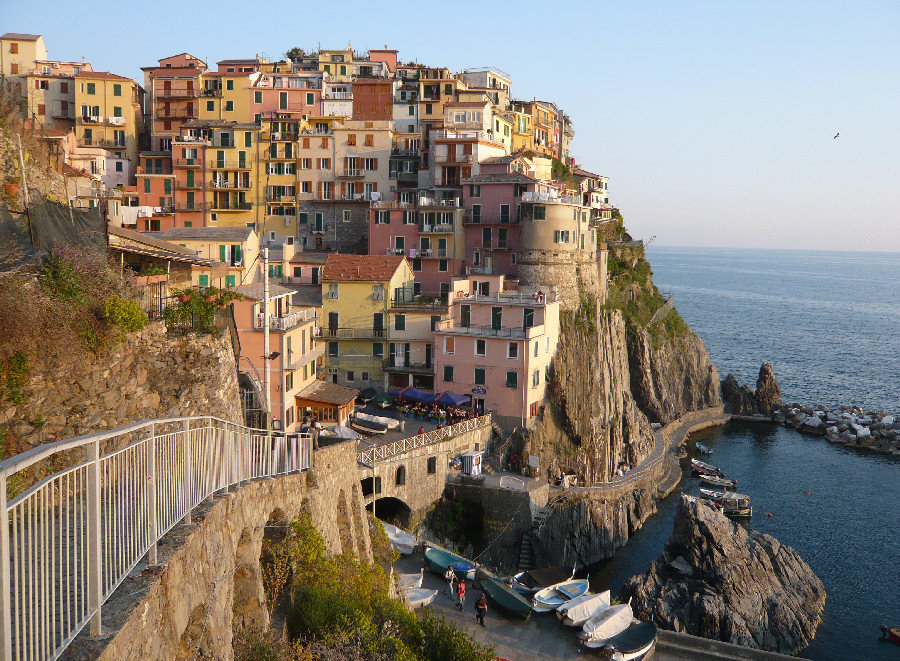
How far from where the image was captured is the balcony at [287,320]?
3427 cm

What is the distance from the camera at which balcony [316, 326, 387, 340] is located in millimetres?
46812

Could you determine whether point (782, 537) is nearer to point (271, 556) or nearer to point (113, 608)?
point (271, 556)

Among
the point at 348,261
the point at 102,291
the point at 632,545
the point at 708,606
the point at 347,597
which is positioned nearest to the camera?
the point at 102,291

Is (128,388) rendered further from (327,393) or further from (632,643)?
(327,393)

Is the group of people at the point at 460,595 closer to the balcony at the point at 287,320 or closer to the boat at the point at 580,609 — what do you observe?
the boat at the point at 580,609

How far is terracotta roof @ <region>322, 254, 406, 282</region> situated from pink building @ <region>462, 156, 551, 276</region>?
303 inches

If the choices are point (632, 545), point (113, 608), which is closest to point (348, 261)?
point (632, 545)

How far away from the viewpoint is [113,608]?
734cm

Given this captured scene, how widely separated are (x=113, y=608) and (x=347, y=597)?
998 centimetres

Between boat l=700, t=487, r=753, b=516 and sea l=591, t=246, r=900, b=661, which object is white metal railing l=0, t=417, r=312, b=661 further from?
boat l=700, t=487, r=753, b=516

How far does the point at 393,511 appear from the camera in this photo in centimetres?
3603

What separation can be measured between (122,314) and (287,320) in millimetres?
21562

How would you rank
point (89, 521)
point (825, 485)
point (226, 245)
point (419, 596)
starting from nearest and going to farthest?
point (89, 521)
point (419, 596)
point (226, 245)
point (825, 485)

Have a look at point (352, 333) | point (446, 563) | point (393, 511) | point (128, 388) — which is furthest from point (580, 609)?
point (352, 333)
